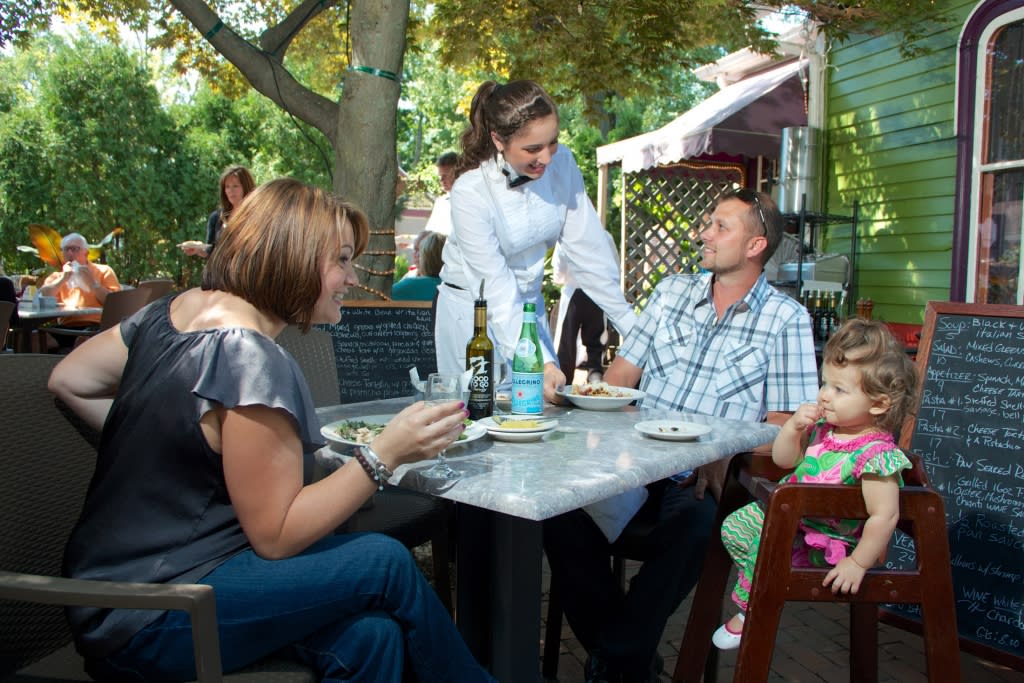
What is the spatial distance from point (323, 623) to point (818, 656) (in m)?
2.15

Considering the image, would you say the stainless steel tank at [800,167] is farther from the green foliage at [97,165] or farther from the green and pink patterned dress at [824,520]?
the green foliage at [97,165]

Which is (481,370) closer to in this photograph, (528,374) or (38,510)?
(528,374)

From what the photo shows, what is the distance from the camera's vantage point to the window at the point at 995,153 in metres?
5.76

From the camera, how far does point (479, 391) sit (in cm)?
222

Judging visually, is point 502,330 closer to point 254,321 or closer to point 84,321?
point 254,321

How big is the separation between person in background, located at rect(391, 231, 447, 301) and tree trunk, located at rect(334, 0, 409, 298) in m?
0.27

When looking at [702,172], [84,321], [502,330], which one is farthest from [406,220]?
[502,330]

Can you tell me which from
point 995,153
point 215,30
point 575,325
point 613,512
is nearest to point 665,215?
point 575,325

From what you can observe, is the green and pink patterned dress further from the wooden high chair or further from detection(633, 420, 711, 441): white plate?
detection(633, 420, 711, 441): white plate

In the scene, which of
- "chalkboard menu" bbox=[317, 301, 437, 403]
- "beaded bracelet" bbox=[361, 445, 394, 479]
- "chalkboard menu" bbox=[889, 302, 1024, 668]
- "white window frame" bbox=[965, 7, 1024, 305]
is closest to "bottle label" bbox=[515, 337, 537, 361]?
"beaded bracelet" bbox=[361, 445, 394, 479]

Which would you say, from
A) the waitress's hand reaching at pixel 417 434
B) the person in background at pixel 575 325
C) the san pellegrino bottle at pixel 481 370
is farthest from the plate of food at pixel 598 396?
the person in background at pixel 575 325

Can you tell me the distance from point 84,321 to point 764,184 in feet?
26.9

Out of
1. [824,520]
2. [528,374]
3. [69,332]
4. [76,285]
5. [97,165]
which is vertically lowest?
[824,520]

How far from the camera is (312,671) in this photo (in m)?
1.45
